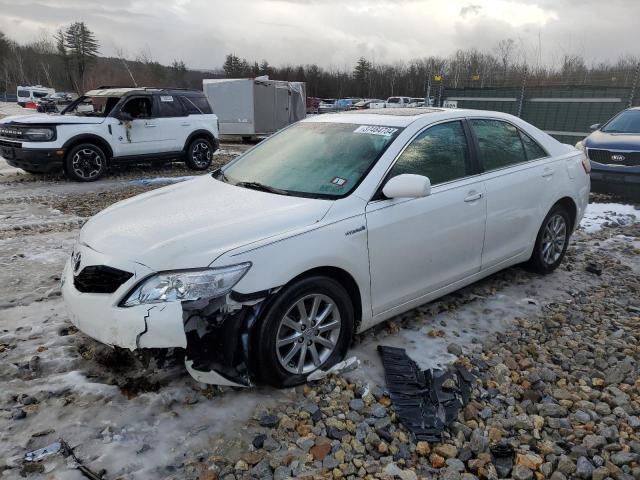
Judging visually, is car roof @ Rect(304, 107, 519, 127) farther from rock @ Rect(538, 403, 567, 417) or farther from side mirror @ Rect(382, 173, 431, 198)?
rock @ Rect(538, 403, 567, 417)

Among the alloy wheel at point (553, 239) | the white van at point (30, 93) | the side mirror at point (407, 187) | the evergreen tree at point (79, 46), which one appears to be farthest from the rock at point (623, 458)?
the evergreen tree at point (79, 46)

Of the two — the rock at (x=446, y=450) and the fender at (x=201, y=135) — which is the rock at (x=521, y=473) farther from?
the fender at (x=201, y=135)

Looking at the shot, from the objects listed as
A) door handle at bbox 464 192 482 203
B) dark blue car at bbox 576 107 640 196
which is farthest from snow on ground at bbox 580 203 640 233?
door handle at bbox 464 192 482 203

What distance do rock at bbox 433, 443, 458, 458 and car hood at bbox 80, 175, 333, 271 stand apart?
1.43m

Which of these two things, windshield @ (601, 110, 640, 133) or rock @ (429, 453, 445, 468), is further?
windshield @ (601, 110, 640, 133)

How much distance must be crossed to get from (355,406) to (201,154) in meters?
10.00

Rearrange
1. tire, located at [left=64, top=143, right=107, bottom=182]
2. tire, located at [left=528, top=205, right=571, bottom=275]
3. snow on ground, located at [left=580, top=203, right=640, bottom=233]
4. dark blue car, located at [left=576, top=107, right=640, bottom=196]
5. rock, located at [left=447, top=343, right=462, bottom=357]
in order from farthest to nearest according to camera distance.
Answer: tire, located at [left=64, top=143, right=107, bottom=182], dark blue car, located at [left=576, top=107, right=640, bottom=196], snow on ground, located at [left=580, top=203, right=640, bottom=233], tire, located at [left=528, top=205, right=571, bottom=275], rock, located at [left=447, top=343, right=462, bottom=357]

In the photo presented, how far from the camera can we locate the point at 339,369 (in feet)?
10.3

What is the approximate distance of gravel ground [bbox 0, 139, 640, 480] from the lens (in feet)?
7.97

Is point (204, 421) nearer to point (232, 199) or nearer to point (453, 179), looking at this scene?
point (232, 199)

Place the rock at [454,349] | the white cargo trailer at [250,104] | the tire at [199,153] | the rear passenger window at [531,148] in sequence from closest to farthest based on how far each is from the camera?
the rock at [454,349]
the rear passenger window at [531,148]
the tire at [199,153]
the white cargo trailer at [250,104]

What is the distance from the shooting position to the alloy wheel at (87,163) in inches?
383

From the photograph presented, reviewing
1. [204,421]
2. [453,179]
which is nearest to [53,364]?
[204,421]

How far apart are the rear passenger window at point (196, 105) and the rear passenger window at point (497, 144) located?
871 centimetres
